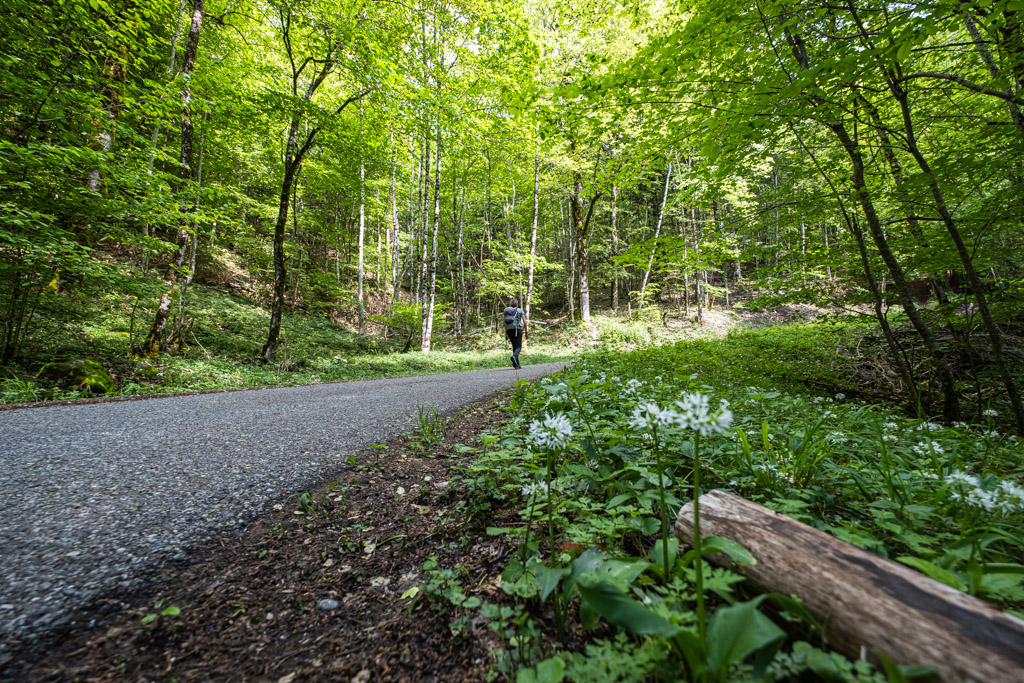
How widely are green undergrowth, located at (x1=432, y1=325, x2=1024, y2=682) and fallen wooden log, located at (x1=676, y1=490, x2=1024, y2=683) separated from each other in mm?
49

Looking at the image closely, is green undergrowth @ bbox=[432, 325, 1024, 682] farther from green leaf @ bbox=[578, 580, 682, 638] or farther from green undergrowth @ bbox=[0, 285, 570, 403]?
green undergrowth @ bbox=[0, 285, 570, 403]

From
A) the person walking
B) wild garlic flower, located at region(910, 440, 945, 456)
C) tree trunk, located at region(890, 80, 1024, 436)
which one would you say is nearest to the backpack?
the person walking

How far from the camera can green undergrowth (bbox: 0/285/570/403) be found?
5918 millimetres

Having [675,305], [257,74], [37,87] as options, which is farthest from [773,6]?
[675,305]

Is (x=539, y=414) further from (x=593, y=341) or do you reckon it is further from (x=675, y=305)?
(x=675, y=305)

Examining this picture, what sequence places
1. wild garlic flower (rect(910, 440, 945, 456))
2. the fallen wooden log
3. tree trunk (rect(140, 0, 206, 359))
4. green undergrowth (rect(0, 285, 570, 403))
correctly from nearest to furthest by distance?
the fallen wooden log < wild garlic flower (rect(910, 440, 945, 456)) < green undergrowth (rect(0, 285, 570, 403)) < tree trunk (rect(140, 0, 206, 359))

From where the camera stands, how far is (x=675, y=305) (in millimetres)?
24359

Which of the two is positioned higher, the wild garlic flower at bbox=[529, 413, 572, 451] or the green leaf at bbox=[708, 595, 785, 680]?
the wild garlic flower at bbox=[529, 413, 572, 451]

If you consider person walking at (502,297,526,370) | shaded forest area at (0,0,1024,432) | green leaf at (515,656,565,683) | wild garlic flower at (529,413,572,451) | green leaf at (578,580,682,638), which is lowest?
green leaf at (515,656,565,683)

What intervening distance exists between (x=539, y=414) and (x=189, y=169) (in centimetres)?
893

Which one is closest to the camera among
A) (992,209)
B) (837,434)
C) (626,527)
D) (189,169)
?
(626,527)

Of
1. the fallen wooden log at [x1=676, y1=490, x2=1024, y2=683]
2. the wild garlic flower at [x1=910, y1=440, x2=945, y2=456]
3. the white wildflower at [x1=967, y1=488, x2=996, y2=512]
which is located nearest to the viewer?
the fallen wooden log at [x1=676, y1=490, x2=1024, y2=683]

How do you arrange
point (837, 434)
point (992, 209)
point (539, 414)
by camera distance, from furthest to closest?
1. point (992, 209)
2. point (539, 414)
3. point (837, 434)

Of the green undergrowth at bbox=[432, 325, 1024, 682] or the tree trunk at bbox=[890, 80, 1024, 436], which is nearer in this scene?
the green undergrowth at bbox=[432, 325, 1024, 682]
